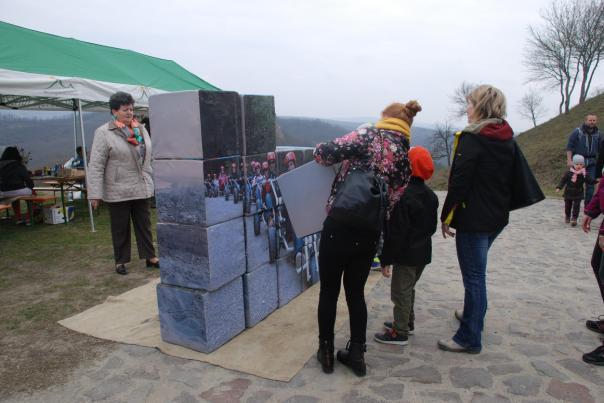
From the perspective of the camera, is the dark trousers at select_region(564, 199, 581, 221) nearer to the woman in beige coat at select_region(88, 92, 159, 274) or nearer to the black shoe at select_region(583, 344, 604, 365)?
the black shoe at select_region(583, 344, 604, 365)

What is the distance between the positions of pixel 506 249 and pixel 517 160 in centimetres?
346

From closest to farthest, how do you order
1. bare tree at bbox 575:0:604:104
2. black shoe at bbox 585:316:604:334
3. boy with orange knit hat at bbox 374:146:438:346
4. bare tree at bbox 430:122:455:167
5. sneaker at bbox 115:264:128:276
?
boy with orange knit hat at bbox 374:146:438:346
black shoe at bbox 585:316:604:334
sneaker at bbox 115:264:128:276
bare tree at bbox 575:0:604:104
bare tree at bbox 430:122:455:167

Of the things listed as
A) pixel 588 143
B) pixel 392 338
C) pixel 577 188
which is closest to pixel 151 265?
pixel 392 338

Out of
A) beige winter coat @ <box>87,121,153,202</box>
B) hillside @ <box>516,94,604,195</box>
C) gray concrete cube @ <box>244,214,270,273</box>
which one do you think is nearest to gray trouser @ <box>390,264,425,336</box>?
gray concrete cube @ <box>244,214,270,273</box>

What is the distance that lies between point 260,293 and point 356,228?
1.44m

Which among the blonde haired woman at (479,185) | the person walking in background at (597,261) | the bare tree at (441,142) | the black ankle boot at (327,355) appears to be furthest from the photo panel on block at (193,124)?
the bare tree at (441,142)

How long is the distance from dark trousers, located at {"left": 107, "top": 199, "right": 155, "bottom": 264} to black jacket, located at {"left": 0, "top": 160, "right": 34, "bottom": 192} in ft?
12.9

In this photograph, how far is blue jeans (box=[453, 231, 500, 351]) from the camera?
9.62 ft

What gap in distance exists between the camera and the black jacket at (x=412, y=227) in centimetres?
289

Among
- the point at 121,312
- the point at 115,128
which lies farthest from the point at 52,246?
the point at 121,312

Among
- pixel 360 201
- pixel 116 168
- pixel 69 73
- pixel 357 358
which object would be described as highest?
pixel 69 73

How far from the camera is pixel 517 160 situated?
112 inches

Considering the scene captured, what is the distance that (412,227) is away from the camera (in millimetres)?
2980

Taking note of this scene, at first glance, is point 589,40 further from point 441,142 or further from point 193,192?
point 193,192
